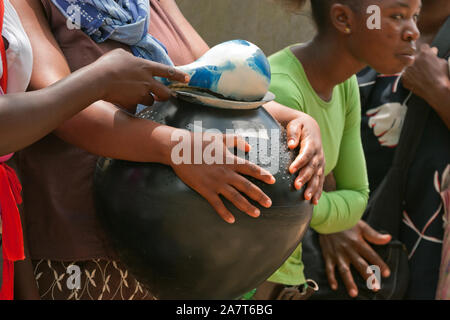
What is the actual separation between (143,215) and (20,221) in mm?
280

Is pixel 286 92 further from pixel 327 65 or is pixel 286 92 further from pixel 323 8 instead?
pixel 323 8

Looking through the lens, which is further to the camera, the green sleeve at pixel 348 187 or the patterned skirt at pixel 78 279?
the green sleeve at pixel 348 187

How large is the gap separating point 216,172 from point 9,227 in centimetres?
46

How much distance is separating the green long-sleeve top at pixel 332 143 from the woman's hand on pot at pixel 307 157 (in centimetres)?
55

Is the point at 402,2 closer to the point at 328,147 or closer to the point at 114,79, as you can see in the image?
the point at 328,147

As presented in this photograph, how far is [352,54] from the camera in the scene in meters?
2.17

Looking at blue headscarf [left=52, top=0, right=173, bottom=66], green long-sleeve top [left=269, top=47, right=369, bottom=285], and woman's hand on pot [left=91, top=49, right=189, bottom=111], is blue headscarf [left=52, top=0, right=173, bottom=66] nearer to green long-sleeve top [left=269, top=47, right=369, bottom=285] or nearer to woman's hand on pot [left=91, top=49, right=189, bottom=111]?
woman's hand on pot [left=91, top=49, right=189, bottom=111]

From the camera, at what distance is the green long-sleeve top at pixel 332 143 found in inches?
81.7

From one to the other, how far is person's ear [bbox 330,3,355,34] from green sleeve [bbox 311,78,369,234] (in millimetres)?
247

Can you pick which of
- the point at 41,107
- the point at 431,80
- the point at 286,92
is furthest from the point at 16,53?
the point at 431,80

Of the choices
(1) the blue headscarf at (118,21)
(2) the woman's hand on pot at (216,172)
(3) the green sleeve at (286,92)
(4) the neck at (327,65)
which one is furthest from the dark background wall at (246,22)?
(2) the woman's hand on pot at (216,172)

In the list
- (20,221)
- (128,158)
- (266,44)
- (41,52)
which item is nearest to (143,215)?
(128,158)

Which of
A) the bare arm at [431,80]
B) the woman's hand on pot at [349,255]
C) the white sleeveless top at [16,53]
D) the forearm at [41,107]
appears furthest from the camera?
the bare arm at [431,80]

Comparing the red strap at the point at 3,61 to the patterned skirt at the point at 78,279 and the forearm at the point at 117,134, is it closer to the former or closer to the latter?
the forearm at the point at 117,134
